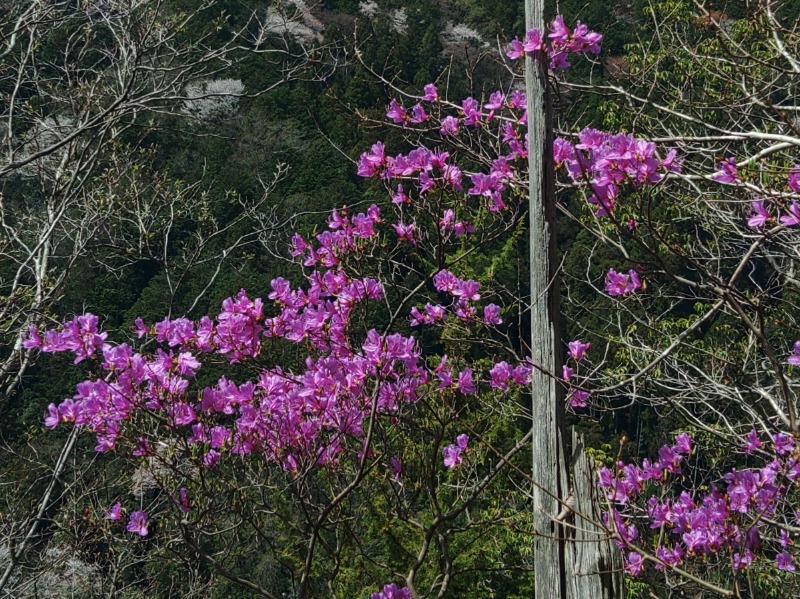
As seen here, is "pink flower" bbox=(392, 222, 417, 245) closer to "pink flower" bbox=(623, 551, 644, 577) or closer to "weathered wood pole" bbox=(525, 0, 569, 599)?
"weathered wood pole" bbox=(525, 0, 569, 599)

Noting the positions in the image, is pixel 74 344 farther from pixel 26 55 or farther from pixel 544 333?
pixel 26 55

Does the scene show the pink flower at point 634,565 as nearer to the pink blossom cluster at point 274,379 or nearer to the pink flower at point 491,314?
the pink blossom cluster at point 274,379

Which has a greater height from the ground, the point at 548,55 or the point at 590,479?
the point at 548,55

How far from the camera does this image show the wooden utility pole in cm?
201

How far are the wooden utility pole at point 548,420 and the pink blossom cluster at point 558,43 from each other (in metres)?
0.03

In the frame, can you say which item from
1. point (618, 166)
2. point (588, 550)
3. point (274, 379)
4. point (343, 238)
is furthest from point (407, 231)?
point (588, 550)

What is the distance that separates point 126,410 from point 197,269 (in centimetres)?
1769

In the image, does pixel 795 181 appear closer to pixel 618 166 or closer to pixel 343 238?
pixel 618 166

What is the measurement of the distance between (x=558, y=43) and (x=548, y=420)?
3.60 ft

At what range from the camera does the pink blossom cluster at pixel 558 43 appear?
92.5 inches

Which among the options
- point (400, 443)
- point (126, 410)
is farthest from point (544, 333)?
point (400, 443)

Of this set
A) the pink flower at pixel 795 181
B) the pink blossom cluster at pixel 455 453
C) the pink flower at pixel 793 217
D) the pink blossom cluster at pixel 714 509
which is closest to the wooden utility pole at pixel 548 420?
the pink blossom cluster at pixel 714 509

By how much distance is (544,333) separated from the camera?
7.52ft

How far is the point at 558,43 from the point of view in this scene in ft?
7.85
